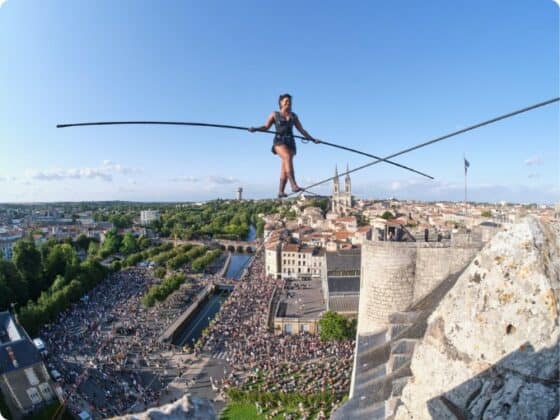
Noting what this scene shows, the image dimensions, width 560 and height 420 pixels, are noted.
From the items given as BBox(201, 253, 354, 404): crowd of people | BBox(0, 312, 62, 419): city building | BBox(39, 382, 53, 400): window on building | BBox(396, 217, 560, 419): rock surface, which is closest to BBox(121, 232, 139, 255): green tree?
BBox(201, 253, 354, 404): crowd of people

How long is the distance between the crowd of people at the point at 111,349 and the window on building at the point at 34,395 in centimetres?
127

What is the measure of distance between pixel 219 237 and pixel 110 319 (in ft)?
173

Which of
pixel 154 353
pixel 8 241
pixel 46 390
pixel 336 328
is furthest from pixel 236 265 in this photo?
pixel 8 241

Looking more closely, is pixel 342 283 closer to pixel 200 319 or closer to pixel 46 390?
pixel 200 319

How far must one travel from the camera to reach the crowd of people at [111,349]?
17031 millimetres

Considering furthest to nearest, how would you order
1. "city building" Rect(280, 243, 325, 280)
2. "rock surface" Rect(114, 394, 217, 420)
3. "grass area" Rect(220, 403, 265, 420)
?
"city building" Rect(280, 243, 325, 280) → "grass area" Rect(220, 403, 265, 420) → "rock surface" Rect(114, 394, 217, 420)

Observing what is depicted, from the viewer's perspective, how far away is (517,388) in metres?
2.63

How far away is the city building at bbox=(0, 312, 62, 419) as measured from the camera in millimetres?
15195

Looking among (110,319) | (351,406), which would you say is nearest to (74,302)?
A: (110,319)

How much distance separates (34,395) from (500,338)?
20.0 m

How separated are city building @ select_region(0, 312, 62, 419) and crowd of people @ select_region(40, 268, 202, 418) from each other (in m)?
1.08

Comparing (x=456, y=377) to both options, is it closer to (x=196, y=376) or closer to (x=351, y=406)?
(x=351, y=406)

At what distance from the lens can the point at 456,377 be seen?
2826 mm

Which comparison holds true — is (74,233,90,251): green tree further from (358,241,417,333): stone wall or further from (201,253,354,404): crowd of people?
(358,241,417,333): stone wall
